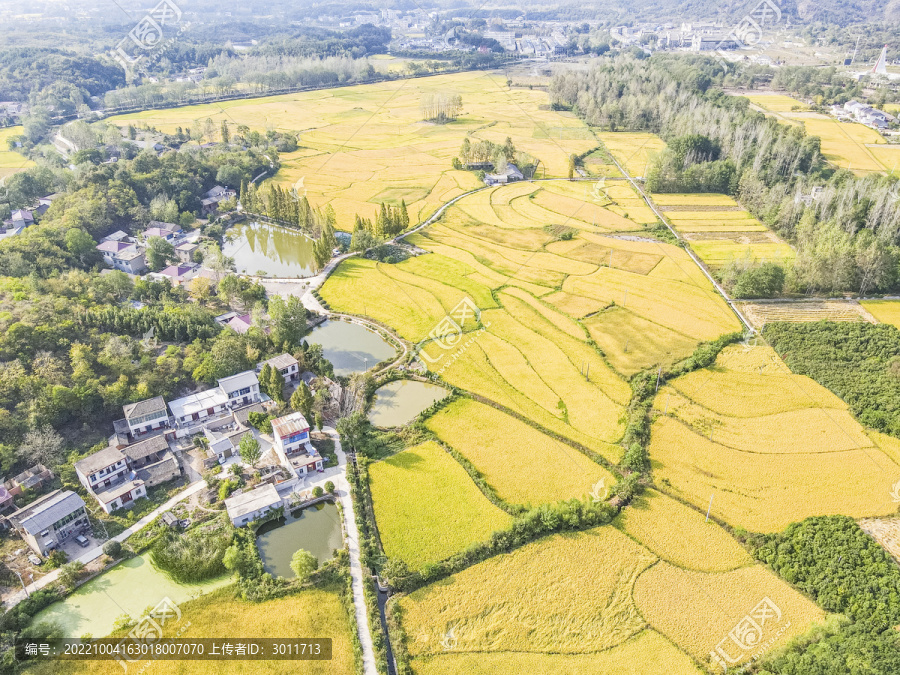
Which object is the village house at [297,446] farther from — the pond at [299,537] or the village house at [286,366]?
the village house at [286,366]

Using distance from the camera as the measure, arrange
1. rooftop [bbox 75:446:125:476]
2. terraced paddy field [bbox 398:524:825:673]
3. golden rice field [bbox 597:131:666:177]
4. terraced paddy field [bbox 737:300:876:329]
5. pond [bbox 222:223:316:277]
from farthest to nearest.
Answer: golden rice field [bbox 597:131:666:177]
pond [bbox 222:223:316:277]
terraced paddy field [bbox 737:300:876:329]
rooftop [bbox 75:446:125:476]
terraced paddy field [bbox 398:524:825:673]

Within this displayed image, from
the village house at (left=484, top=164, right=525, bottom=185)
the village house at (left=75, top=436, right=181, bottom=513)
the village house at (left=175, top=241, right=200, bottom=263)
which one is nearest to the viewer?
the village house at (left=75, top=436, right=181, bottom=513)

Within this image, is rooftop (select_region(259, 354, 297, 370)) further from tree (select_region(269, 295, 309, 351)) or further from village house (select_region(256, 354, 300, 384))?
tree (select_region(269, 295, 309, 351))

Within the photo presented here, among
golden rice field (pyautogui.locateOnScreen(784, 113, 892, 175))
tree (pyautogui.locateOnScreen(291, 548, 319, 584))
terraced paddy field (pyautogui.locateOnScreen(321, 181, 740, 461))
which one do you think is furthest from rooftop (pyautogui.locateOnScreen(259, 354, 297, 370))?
golden rice field (pyautogui.locateOnScreen(784, 113, 892, 175))

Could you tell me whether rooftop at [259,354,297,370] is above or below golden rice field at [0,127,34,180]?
below

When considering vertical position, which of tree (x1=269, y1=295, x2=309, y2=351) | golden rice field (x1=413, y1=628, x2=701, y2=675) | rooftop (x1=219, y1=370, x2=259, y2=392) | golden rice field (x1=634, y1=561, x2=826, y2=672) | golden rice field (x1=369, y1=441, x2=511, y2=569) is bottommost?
golden rice field (x1=413, y1=628, x2=701, y2=675)

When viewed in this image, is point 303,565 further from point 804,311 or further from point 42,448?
point 804,311

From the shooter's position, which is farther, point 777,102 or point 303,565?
point 777,102

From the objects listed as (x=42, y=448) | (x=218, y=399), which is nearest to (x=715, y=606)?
(x=218, y=399)
